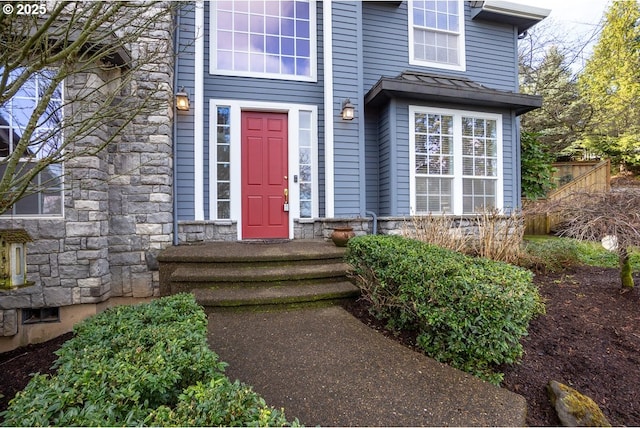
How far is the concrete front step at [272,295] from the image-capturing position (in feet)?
9.86

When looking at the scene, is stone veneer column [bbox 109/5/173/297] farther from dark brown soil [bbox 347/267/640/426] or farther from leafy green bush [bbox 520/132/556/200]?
leafy green bush [bbox 520/132/556/200]

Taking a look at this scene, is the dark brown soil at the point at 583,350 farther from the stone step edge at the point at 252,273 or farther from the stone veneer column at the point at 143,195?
the stone veneer column at the point at 143,195

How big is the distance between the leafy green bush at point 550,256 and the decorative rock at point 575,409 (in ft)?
9.64

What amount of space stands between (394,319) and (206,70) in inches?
182

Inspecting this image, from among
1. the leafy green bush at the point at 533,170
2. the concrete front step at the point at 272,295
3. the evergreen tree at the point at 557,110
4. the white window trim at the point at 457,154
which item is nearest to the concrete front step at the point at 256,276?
the concrete front step at the point at 272,295

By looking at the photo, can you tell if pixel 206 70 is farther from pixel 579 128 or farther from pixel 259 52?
pixel 579 128

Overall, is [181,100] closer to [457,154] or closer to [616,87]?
[457,154]

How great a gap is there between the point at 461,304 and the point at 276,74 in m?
4.59

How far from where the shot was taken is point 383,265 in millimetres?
2734

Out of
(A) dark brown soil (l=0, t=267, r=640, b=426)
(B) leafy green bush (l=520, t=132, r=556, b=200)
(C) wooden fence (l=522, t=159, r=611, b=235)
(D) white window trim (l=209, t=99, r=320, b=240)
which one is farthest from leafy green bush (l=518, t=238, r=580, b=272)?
(D) white window trim (l=209, t=99, r=320, b=240)

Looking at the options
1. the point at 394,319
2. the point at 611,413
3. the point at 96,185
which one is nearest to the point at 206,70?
the point at 96,185

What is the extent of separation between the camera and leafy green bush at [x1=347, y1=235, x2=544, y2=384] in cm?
195

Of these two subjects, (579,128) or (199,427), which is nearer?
(199,427)

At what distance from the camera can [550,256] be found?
4512 mm
